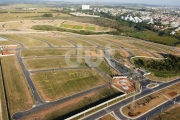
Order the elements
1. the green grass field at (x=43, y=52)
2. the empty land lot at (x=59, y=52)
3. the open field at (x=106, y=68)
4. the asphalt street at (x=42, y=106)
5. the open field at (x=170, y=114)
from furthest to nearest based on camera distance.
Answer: the empty land lot at (x=59, y=52) → the green grass field at (x=43, y=52) → the open field at (x=106, y=68) → the open field at (x=170, y=114) → the asphalt street at (x=42, y=106)

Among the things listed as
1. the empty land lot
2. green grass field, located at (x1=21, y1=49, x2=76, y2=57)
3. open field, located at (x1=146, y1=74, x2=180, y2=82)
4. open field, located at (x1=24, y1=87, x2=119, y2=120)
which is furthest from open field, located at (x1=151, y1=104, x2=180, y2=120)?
green grass field, located at (x1=21, y1=49, x2=76, y2=57)

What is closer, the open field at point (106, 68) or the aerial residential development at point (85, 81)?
the aerial residential development at point (85, 81)

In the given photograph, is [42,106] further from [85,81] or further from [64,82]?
[85,81]

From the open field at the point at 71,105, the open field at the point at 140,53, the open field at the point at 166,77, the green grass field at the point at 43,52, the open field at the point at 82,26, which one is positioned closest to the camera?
the open field at the point at 71,105

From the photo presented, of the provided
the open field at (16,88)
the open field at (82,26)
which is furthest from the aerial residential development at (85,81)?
the open field at (82,26)

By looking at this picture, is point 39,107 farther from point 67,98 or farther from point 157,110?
point 157,110

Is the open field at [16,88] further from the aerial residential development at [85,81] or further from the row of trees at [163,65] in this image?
the row of trees at [163,65]

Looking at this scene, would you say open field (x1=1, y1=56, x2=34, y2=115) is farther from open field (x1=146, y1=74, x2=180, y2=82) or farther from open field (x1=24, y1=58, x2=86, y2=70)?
open field (x1=146, y1=74, x2=180, y2=82)

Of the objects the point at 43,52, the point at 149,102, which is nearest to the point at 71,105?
the point at 149,102
